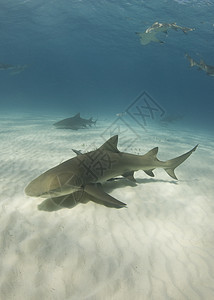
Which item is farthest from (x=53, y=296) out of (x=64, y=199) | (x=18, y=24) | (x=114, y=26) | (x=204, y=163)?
(x=18, y=24)

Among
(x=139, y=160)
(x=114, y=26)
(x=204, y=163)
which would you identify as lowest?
(x=204, y=163)

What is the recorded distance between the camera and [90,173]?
3.89 metres

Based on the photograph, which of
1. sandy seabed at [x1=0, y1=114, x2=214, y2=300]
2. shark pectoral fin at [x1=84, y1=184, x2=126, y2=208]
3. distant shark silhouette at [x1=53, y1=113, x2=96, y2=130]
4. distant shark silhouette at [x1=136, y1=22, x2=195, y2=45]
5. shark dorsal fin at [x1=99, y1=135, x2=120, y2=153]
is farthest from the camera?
distant shark silhouette at [x1=53, y1=113, x2=96, y2=130]

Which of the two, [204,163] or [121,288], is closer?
[121,288]

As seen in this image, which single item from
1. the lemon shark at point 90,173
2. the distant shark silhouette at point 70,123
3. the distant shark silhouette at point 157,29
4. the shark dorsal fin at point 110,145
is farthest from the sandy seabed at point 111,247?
the distant shark silhouette at point 70,123

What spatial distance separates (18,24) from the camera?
37562 mm

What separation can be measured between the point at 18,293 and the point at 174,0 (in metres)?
29.0

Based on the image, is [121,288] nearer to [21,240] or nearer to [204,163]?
[21,240]

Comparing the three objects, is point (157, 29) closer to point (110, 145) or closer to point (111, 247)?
point (110, 145)

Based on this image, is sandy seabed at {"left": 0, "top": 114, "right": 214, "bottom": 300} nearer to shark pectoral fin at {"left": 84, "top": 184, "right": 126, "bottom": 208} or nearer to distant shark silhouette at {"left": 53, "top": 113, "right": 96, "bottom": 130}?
shark pectoral fin at {"left": 84, "top": 184, "right": 126, "bottom": 208}

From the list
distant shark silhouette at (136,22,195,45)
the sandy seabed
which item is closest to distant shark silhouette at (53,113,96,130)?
distant shark silhouette at (136,22,195,45)

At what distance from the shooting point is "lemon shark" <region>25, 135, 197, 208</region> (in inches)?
128

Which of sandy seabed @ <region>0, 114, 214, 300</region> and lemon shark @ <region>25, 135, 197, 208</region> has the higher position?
lemon shark @ <region>25, 135, 197, 208</region>

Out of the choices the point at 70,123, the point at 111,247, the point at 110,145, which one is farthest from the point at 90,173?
the point at 70,123
